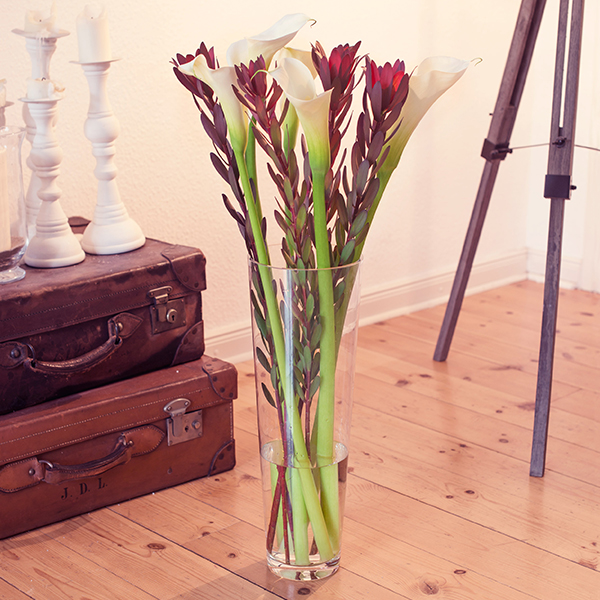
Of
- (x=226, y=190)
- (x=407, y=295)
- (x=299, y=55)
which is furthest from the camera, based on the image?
(x=407, y=295)

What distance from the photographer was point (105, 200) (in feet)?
4.93

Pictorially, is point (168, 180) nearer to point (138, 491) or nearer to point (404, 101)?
point (138, 491)

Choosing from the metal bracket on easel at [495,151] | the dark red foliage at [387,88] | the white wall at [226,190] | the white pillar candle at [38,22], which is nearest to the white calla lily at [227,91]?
the dark red foliage at [387,88]

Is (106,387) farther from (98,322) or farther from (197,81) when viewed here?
(197,81)

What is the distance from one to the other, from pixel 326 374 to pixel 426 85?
0.39 m

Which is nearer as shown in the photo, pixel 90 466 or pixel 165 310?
pixel 90 466

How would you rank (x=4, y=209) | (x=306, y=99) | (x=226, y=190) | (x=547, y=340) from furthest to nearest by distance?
(x=226, y=190) → (x=547, y=340) → (x=4, y=209) → (x=306, y=99)

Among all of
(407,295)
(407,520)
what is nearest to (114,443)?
(407,520)

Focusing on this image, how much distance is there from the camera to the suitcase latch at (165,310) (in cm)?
145

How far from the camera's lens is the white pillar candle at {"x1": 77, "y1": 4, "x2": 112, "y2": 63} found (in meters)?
1.39

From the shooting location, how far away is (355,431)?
1.71m

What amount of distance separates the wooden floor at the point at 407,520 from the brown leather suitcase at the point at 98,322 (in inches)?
9.6

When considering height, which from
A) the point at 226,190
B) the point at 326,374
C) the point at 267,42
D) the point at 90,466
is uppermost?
the point at 267,42

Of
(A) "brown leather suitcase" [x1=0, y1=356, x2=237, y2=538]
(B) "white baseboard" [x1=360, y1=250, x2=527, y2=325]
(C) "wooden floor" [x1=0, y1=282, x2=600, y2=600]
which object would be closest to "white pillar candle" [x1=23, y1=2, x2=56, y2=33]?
(A) "brown leather suitcase" [x1=0, y1=356, x2=237, y2=538]
